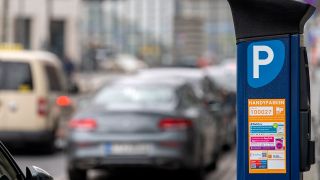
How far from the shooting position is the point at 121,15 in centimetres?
6700

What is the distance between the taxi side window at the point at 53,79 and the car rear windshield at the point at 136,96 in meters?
3.24

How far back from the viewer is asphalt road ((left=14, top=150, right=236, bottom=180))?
11.8 m

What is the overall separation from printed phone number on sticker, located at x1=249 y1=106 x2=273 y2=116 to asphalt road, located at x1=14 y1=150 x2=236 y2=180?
5679mm

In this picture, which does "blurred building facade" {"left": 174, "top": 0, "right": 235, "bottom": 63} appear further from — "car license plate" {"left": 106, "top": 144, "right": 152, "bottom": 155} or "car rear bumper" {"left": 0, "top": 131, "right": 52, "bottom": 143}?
"car license plate" {"left": 106, "top": 144, "right": 152, "bottom": 155}

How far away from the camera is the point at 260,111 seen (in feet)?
16.9

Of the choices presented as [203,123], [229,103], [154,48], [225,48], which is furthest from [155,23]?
[203,123]

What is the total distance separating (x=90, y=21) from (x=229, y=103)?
48599 mm

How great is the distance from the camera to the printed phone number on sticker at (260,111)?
514 cm

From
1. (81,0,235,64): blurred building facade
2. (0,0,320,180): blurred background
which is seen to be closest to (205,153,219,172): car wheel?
(0,0,320,180): blurred background

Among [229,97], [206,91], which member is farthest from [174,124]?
[229,97]

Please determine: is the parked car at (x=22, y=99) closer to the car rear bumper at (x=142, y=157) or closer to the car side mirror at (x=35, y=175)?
the car rear bumper at (x=142, y=157)

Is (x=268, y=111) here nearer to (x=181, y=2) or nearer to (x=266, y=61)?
(x=266, y=61)

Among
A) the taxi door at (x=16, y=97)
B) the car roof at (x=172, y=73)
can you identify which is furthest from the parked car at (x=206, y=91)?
the taxi door at (x=16, y=97)

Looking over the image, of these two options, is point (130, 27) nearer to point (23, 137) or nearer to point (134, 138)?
→ point (23, 137)
